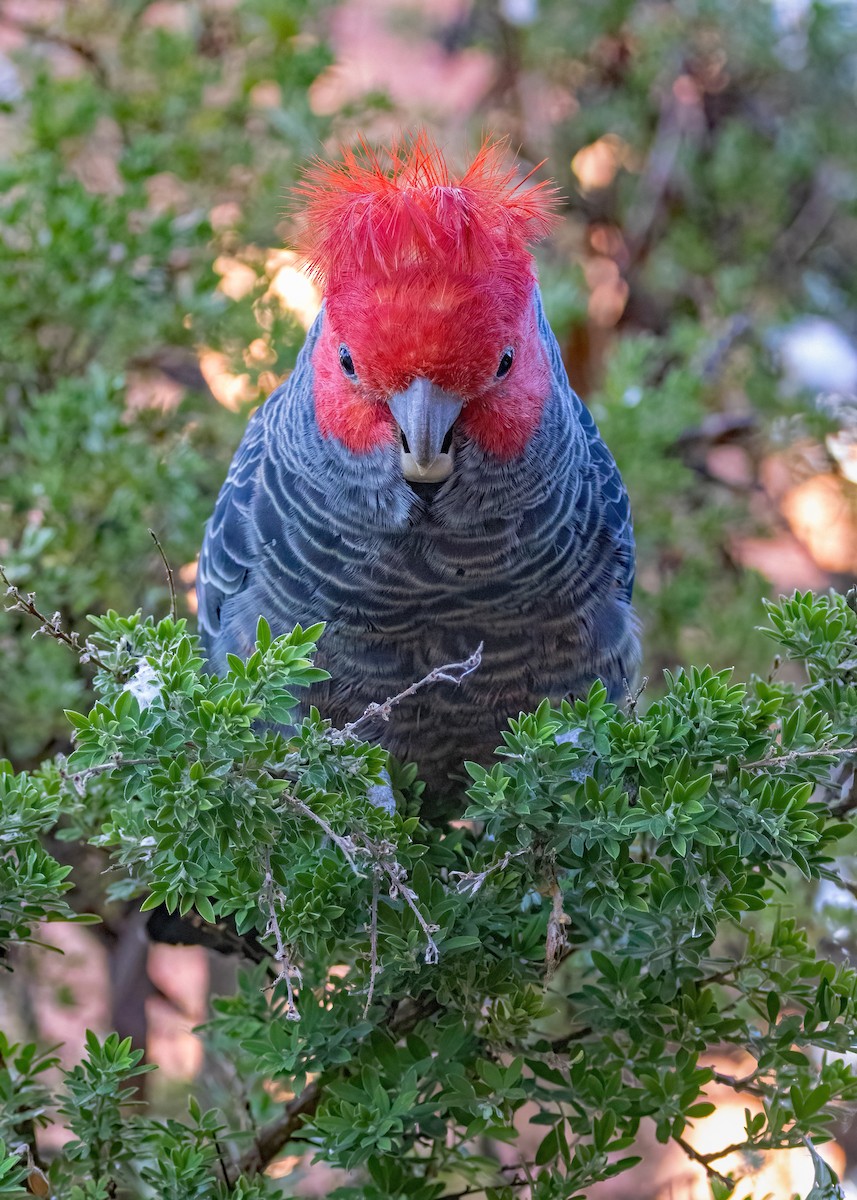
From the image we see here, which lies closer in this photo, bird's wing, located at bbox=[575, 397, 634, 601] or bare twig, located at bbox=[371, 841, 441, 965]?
bare twig, located at bbox=[371, 841, 441, 965]

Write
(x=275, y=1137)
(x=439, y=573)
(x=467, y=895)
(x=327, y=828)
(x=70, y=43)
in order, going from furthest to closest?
(x=70, y=43)
(x=439, y=573)
(x=275, y=1137)
(x=467, y=895)
(x=327, y=828)

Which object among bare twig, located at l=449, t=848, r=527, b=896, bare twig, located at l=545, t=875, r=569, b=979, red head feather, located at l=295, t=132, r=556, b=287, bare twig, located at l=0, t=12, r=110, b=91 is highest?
red head feather, located at l=295, t=132, r=556, b=287

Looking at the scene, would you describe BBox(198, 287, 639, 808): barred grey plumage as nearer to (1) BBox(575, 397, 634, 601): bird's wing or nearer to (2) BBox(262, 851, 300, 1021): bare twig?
(1) BBox(575, 397, 634, 601): bird's wing

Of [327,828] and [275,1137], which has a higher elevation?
[327,828]

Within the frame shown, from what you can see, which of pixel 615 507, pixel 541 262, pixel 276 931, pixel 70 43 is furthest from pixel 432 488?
pixel 541 262

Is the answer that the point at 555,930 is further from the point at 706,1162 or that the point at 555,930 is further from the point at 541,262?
the point at 541,262

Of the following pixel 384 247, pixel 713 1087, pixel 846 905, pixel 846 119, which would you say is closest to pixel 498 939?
pixel 846 905

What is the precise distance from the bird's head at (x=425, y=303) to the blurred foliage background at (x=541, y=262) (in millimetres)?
614

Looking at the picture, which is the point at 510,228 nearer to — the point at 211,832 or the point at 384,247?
the point at 384,247

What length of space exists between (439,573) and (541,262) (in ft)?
6.71

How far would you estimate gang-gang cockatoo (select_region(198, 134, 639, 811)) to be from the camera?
1.24 meters

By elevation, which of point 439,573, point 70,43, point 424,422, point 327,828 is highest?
point 70,43

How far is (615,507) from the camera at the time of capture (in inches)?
64.4

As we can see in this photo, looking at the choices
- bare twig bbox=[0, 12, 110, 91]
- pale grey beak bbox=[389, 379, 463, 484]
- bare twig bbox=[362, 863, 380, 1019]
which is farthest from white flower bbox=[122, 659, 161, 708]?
bare twig bbox=[0, 12, 110, 91]
